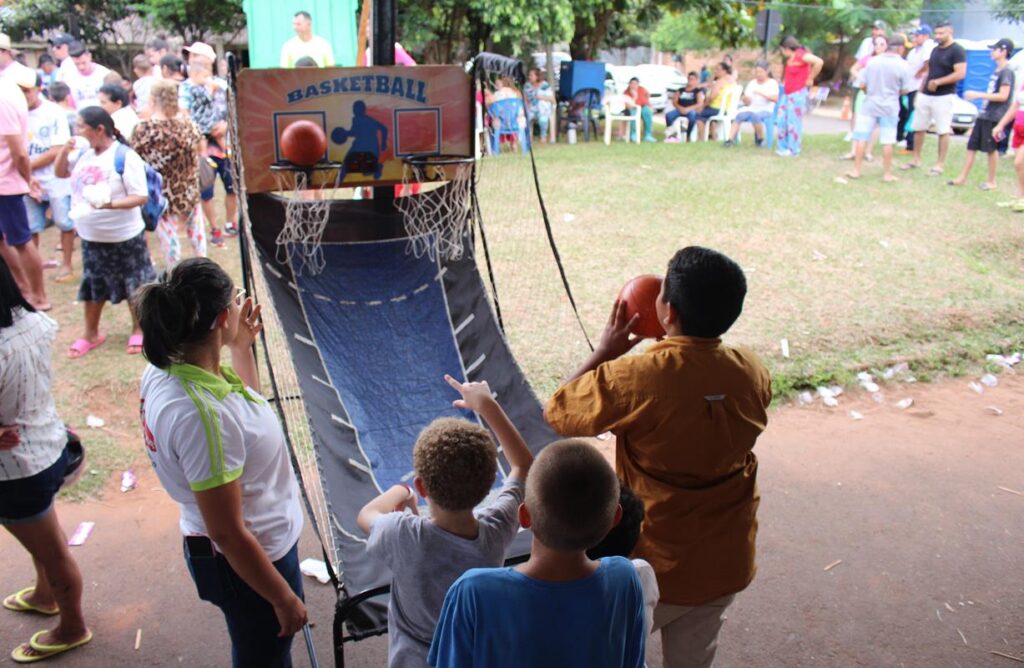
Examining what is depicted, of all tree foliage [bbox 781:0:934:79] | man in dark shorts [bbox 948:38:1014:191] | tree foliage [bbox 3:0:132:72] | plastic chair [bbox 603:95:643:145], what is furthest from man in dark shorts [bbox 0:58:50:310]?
tree foliage [bbox 781:0:934:79]

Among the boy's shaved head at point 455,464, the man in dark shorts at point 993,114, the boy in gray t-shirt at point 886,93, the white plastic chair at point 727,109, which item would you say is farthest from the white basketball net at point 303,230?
the white plastic chair at point 727,109

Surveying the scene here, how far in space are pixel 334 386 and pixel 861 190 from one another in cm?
743

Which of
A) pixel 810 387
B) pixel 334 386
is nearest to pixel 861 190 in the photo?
pixel 810 387

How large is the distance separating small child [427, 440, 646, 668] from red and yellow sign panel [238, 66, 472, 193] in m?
2.77

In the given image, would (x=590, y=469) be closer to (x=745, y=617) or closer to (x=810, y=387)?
(x=745, y=617)

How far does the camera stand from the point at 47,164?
637cm

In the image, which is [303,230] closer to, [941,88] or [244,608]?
[244,608]

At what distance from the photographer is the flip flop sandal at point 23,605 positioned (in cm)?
309

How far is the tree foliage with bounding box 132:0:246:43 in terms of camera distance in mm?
15367

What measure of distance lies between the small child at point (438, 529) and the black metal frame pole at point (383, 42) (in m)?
2.61

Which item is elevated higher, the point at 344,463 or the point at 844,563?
the point at 344,463

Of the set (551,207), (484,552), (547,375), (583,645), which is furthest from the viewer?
(551,207)

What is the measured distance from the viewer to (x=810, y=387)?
16.9 ft

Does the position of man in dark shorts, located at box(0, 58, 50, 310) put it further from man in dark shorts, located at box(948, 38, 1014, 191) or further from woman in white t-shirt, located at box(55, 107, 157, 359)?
man in dark shorts, located at box(948, 38, 1014, 191)
